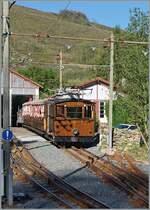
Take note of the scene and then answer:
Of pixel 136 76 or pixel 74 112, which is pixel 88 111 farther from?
pixel 136 76

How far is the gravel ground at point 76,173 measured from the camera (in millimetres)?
15000

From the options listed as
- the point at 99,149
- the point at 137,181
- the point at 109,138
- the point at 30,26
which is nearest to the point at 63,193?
the point at 137,181

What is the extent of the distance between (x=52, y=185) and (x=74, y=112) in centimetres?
1238

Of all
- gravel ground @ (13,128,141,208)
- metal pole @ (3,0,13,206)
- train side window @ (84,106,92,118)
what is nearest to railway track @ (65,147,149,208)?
gravel ground @ (13,128,141,208)

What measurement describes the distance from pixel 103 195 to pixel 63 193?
3.53ft

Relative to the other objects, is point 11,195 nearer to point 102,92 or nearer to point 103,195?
point 103,195

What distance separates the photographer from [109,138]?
25.2 m

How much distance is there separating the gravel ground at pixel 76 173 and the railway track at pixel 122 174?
8.3 inches

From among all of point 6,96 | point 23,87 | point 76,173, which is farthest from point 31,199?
point 23,87

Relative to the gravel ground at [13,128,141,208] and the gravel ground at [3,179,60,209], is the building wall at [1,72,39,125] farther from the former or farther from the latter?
the gravel ground at [3,179,60,209]

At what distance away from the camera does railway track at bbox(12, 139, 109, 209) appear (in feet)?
46.2

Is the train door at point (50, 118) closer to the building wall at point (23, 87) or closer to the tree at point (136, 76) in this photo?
the tree at point (136, 76)

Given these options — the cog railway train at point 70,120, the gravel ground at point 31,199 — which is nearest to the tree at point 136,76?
the cog railway train at point 70,120

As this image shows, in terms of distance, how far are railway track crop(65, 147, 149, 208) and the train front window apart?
13.8 ft
